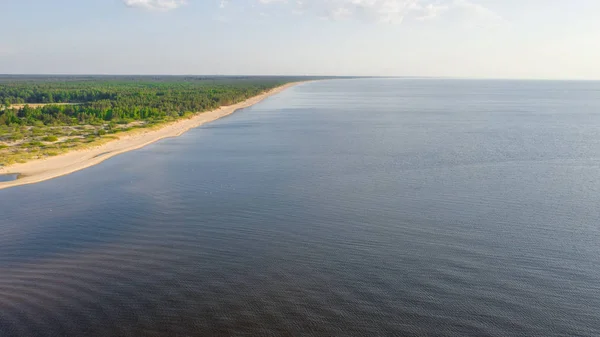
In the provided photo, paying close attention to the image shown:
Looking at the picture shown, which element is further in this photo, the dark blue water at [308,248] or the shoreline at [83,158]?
the shoreline at [83,158]

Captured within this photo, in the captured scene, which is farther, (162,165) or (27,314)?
(162,165)

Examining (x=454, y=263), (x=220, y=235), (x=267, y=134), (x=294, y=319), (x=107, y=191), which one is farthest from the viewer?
(x=267, y=134)

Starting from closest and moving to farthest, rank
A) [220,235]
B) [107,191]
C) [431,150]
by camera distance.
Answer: [220,235] < [107,191] < [431,150]

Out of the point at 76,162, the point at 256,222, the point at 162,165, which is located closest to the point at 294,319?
the point at 256,222

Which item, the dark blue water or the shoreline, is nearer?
the dark blue water

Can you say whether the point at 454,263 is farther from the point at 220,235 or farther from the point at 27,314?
the point at 27,314

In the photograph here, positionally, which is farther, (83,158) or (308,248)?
(83,158)

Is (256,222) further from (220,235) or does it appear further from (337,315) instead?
(337,315)
